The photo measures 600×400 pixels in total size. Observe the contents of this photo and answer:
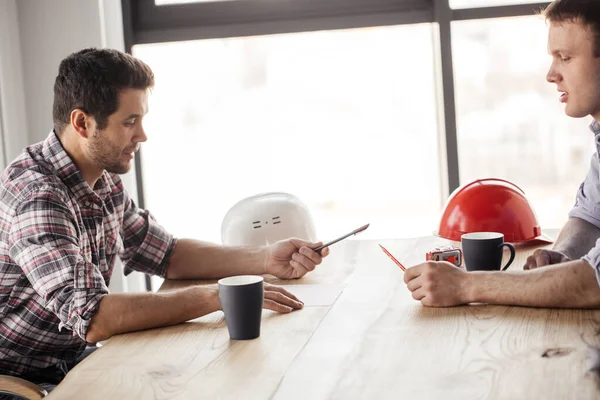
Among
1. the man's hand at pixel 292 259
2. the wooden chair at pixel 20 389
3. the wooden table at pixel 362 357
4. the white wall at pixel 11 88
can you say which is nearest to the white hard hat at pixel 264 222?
the man's hand at pixel 292 259

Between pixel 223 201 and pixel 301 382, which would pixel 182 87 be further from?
pixel 301 382

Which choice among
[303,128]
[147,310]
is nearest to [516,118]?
[303,128]

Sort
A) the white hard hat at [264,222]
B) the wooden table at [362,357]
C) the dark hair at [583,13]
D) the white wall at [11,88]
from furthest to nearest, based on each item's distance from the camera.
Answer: the white wall at [11,88]
the white hard hat at [264,222]
the dark hair at [583,13]
the wooden table at [362,357]

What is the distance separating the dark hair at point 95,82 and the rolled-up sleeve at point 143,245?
292mm

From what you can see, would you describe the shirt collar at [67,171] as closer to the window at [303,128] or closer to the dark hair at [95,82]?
the dark hair at [95,82]

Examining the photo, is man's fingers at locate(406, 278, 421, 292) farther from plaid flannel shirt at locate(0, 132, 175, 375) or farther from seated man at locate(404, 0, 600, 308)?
plaid flannel shirt at locate(0, 132, 175, 375)

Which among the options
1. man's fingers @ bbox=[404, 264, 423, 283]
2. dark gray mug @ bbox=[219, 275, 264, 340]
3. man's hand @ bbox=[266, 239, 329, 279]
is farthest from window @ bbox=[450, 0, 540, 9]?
dark gray mug @ bbox=[219, 275, 264, 340]

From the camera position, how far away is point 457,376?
3.78 ft

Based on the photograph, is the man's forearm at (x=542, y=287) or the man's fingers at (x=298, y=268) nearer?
the man's forearm at (x=542, y=287)

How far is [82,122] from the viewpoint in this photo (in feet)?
6.37

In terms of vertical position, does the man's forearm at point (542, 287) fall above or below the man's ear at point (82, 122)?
below

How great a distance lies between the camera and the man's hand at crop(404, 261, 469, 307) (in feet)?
5.01

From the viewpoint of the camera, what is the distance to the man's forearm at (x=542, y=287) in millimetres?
1455

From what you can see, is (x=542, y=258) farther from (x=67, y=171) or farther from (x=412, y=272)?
(x=67, y=171)
